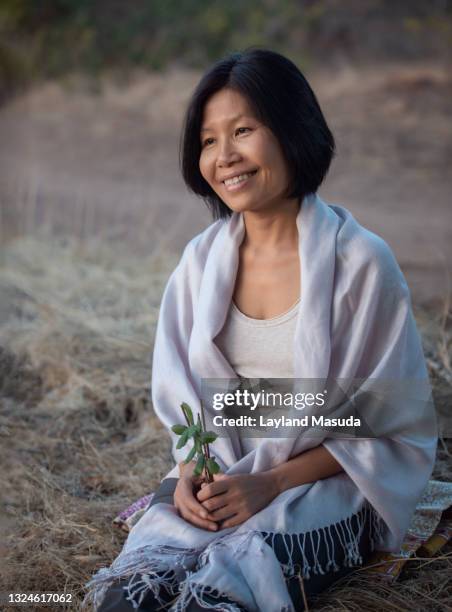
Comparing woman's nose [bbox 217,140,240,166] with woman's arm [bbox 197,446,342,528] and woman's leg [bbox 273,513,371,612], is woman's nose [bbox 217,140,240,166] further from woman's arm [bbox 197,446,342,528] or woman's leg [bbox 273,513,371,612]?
woman's leg [bbox 273,513,371,612]

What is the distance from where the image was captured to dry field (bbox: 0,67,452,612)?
2.22m

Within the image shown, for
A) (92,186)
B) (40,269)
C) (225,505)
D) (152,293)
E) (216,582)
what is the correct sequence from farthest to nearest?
(92,186) → (40,269) → (152,293) → (225,505) → (216,582)

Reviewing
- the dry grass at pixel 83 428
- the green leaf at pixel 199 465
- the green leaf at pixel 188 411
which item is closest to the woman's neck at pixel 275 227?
the green leaf at pixel 188 411

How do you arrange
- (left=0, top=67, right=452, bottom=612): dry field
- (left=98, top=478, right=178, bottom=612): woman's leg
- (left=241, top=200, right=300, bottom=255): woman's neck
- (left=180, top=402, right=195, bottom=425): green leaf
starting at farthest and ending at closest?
(left=0, top=67, right=452, bottom=612): dry field
(left=241, top=200, right=300, bottom=255): woman's neck
(left=180, top=402, right=195, bottom=425): green leaf
(left=98, top=478, right=178, bottom=612): woman's leg

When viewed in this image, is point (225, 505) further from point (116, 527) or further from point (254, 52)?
point (254, 52)

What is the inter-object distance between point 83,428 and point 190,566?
140 cm

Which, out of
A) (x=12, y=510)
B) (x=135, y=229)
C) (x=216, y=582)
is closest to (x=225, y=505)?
(x=216, y=582)

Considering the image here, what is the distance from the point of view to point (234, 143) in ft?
5.88

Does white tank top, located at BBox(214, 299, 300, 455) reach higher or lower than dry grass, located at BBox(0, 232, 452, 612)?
higher

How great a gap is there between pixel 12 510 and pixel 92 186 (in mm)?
5568

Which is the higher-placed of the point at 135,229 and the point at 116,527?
the point at 135,229

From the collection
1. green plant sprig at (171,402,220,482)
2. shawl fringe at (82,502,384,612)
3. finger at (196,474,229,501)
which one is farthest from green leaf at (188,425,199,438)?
shawl fringe at (82,502,384,612)

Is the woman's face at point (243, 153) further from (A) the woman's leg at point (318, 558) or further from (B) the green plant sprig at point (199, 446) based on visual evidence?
(A) the woman's leg at point (318, 558)

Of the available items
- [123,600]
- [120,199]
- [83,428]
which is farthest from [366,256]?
[120,199]
